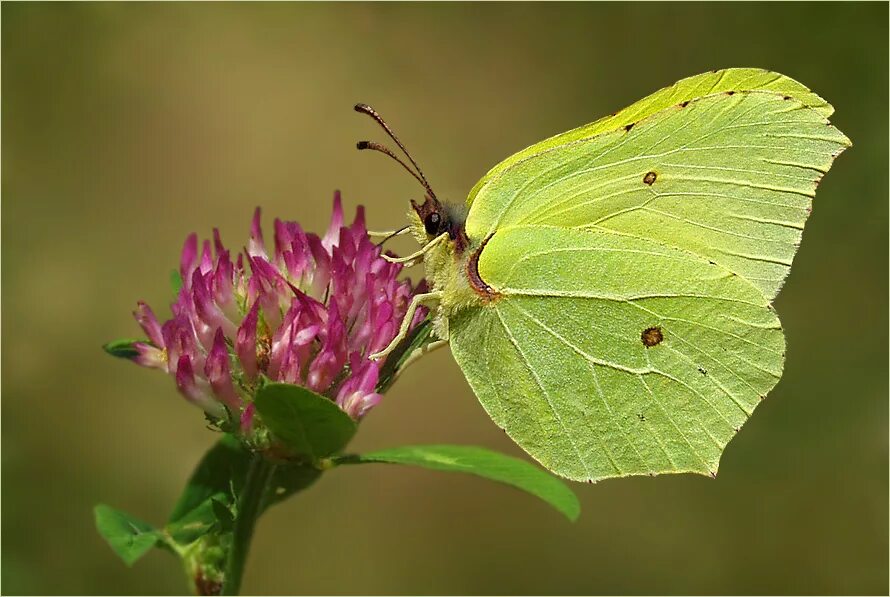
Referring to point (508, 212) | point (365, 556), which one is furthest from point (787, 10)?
point (508, 212)

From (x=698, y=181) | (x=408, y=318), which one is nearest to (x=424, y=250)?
(x=408, y=318)

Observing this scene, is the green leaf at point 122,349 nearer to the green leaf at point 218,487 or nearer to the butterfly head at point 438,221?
the green leaf at point 218,487

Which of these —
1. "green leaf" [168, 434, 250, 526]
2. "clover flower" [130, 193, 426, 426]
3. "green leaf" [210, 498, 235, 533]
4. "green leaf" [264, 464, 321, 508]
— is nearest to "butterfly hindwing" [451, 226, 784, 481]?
"clover flower" [130, 193, 426, 426]

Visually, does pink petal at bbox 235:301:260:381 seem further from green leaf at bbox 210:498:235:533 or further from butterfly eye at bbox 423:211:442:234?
butterfly eye at bbox 423:211:442:234

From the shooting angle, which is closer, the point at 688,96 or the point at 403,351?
the point at 403,351

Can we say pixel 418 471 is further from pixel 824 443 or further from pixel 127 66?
pixel 127 66

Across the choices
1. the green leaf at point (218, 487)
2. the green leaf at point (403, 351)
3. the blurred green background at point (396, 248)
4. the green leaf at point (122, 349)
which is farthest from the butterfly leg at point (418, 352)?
the blurred green background at point (396, 248)

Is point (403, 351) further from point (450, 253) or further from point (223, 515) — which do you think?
point (223, 515)
